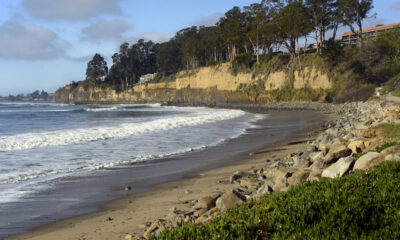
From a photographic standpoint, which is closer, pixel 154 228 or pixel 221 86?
pixel 154 228

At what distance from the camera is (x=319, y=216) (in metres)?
4.45

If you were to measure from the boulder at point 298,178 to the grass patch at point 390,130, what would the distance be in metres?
3.07

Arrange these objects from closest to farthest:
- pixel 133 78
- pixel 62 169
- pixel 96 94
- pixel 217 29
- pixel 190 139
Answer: pixel 62 169 < pixel 190 139 < pixel 217 29 < pixel 133 78 < pixel 96 94

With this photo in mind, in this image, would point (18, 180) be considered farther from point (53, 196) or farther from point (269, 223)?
point (269, 223)

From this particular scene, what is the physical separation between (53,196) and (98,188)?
1185mm

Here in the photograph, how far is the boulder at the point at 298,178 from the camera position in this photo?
6.74 meters

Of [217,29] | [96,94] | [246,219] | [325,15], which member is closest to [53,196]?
[246,219]

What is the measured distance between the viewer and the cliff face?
184 feet

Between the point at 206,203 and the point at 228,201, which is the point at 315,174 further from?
the point at 206,203

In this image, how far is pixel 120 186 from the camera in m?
9.92

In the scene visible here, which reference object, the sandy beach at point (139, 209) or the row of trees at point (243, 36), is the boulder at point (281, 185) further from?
the row of trees at point (243, 36)

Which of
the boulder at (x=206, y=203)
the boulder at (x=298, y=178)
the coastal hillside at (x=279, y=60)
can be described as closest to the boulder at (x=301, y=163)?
the boulder at (x=298, y=178)

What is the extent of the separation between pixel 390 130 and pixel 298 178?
385cm

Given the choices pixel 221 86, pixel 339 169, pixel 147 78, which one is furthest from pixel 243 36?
pixel 339 169
